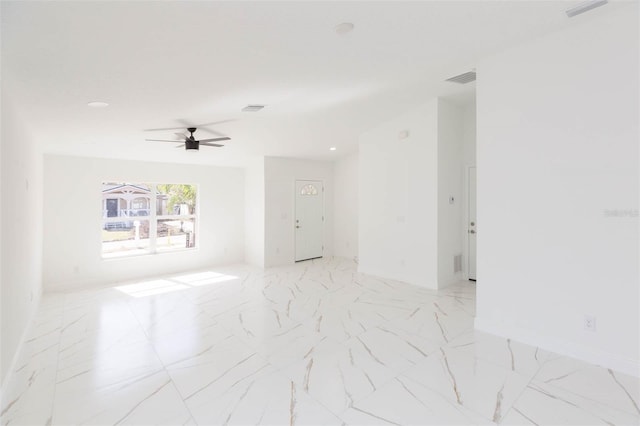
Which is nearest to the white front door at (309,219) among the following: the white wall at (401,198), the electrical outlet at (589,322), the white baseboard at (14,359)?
the white wall at (401,198)

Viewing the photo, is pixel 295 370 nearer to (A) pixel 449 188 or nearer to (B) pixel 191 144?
(B) pixel 191 144

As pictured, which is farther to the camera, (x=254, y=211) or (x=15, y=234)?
(x=254, y=211)

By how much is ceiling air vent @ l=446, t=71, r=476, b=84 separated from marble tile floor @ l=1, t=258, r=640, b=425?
3.07 meters

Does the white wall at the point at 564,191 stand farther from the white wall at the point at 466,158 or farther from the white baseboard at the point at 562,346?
the white wall at the point at 466,158

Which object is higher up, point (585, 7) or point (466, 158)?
point (585, 7)

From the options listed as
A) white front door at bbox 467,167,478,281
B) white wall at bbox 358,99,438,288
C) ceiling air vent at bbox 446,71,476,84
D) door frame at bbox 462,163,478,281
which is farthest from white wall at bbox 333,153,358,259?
ceiling air vent at bbox 446,71,476,84

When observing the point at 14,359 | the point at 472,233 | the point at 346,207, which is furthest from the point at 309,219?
the point at 14,359

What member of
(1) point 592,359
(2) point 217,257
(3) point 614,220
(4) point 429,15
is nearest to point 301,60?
(4) point 429,15

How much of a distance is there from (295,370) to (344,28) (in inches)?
115

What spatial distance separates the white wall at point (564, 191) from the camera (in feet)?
8.73

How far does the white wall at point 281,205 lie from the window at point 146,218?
70.7 inches

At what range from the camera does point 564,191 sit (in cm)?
298

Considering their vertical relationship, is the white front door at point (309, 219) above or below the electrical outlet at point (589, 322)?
above

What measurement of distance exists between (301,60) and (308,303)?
10.5 ft
